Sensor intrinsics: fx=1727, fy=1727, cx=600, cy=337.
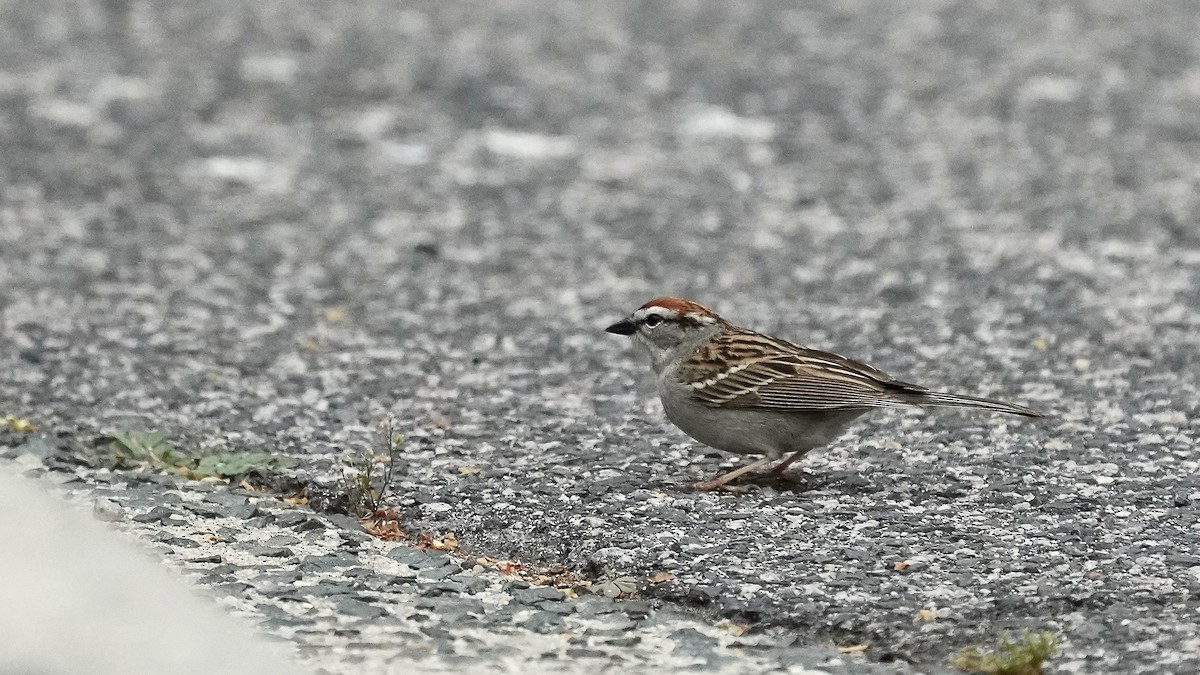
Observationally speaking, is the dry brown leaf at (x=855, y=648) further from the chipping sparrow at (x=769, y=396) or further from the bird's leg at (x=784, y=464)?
the bird's leg at (x=784, y=464)

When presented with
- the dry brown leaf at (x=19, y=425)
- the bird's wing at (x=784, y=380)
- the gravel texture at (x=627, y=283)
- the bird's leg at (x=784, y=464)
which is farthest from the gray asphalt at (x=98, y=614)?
the bird's leg at (x=784, y=464)

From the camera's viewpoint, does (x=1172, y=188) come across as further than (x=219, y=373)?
Yes

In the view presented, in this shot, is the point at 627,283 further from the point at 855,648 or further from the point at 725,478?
the point at 855,648

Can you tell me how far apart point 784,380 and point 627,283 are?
2675 millimetres

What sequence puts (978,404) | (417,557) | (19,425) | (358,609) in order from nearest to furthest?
(358,609), (417,557), (978,404), (19,425)

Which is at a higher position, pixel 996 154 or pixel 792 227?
pixel 996 154

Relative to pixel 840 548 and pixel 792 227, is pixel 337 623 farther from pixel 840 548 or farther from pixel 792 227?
pixel 792 227

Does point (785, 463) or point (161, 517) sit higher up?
point (785, 463)

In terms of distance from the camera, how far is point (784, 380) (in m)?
5.36

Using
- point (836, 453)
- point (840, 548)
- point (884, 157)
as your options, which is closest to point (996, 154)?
point (884, 157)

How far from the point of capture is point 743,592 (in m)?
4.35

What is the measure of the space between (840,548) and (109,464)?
231 cm

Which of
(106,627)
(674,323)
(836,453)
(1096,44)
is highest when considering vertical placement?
(1096,44)

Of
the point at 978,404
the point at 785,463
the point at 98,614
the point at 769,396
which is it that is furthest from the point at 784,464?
the point at 98,614
